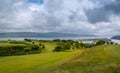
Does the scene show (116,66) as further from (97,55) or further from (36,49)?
(36,49)

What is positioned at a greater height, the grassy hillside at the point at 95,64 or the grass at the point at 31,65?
the grassy hillside at the point at 95,64

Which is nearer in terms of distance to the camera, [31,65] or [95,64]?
[95,64]

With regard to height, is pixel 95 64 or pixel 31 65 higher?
pixel 95 64

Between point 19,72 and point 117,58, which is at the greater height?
point 117,58

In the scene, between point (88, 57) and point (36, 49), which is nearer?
point (88, 57)

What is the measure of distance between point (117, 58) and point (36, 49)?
121 meters

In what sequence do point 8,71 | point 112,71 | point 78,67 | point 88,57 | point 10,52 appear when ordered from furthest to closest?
1. point 10,52
2. point 8,71
3. point 88,57
4. point 78,67
5. point 112,71

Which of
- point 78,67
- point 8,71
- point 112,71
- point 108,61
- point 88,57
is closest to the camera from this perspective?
point 112,71

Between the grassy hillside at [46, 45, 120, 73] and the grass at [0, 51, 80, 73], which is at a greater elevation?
the grassy hillside at [46, 45, 120, 73]

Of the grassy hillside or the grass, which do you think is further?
the grass

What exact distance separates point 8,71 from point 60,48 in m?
106

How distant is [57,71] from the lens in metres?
29.2

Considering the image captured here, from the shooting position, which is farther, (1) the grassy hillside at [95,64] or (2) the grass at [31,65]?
(2) the grass at [31,65]

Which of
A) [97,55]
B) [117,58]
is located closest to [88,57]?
[97,55]
